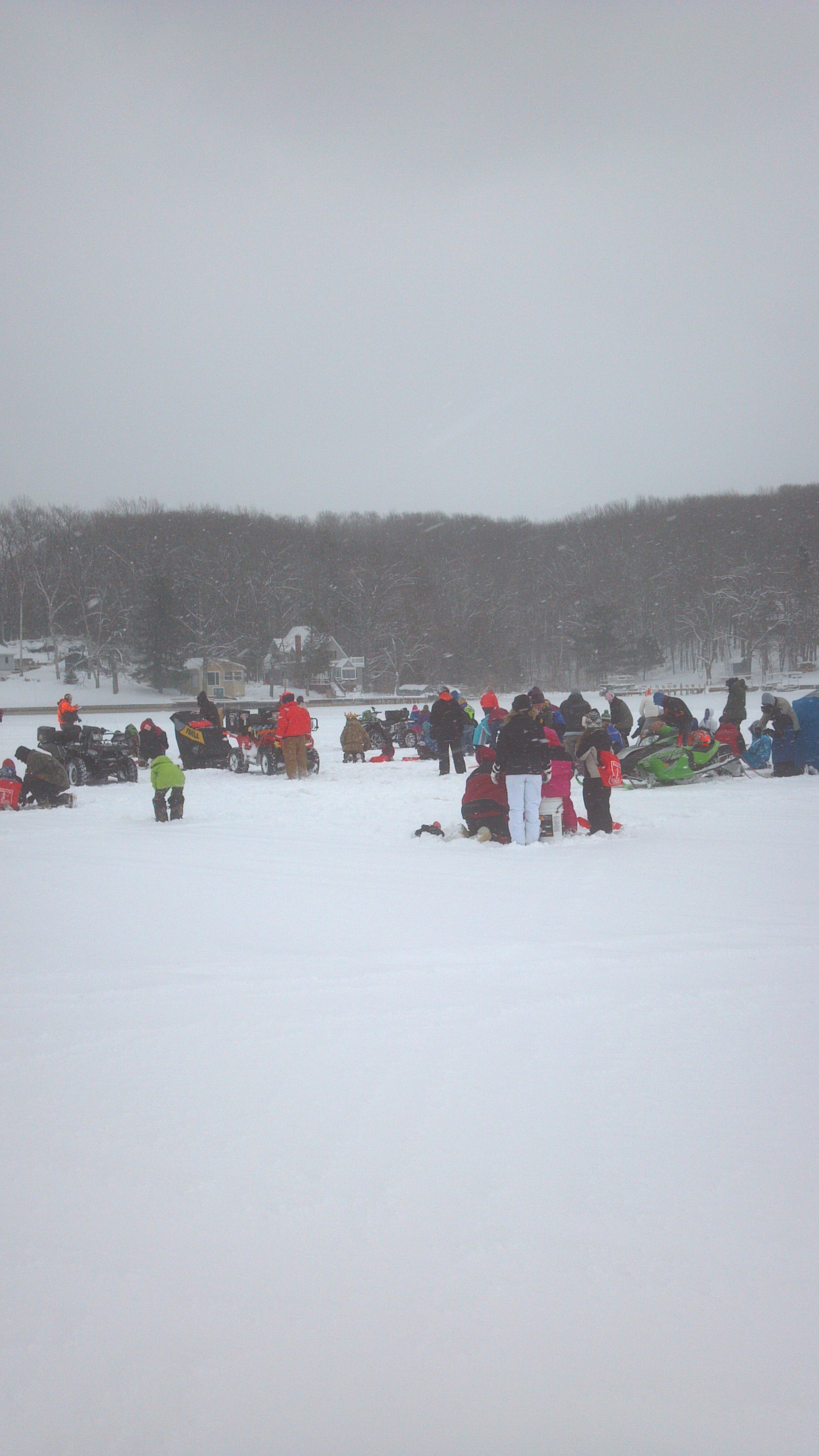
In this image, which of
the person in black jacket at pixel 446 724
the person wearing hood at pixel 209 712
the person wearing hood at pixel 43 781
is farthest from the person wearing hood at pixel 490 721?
the person wearing hood at pixel 43 781

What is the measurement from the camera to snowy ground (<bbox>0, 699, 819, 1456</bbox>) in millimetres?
1706

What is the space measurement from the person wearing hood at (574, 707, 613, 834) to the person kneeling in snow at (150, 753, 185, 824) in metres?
4.47

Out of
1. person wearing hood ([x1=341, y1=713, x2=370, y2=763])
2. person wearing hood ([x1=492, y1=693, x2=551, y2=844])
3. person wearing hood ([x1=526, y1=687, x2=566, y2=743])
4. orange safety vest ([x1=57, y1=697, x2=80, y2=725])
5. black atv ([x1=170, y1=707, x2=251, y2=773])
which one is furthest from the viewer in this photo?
person wearing hood ([x1=341, y1=713, x2=370, y2=763])

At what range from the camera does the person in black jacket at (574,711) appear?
532 inches

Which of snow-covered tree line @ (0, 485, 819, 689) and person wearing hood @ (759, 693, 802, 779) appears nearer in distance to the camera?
person wearing hood @ (759, 693, 802, 779)

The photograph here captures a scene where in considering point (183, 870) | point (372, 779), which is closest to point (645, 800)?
point (372, 779)

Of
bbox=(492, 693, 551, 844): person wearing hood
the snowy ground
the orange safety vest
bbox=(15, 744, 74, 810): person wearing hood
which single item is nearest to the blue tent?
bbox=(492, 693, 551, 844): person wearing hood

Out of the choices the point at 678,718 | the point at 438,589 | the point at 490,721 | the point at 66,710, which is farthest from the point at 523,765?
Answer: the point at 438,589

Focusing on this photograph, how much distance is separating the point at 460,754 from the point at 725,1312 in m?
11.8

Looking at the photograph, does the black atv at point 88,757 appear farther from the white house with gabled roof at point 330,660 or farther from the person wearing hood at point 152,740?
the white house with gabled roof at point 330,660

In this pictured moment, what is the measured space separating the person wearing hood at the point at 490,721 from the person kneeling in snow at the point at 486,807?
3896mm

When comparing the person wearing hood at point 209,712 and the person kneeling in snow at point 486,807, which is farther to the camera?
the person wearing hood at point 209,712

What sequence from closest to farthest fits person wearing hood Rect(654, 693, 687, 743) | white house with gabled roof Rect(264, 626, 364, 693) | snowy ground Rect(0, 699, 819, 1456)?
1. snowy ground Rect(0, 699, 819, 1456)
2. person wearing hood Rect(654, 693, 687, 743)
3. white house with gabled roof Rect(264, 626, 364, 693)

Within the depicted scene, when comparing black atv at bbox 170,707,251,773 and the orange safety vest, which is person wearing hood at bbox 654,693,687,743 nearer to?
black atv at bbox 170,707,251,773
